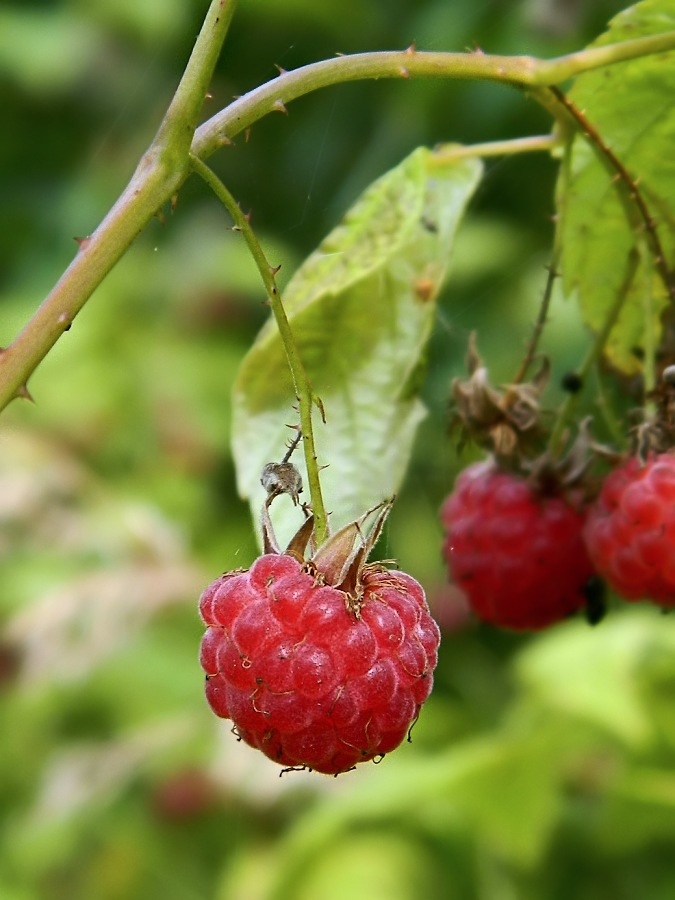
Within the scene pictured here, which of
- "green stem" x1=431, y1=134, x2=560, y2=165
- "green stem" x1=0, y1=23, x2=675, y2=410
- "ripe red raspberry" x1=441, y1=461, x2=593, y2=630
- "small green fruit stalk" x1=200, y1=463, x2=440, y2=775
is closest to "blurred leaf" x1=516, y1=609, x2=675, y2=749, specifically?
"ripe red raspberry" x1=441, y1=461, x2=593, y2=630

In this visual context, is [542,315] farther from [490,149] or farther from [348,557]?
[348,557]

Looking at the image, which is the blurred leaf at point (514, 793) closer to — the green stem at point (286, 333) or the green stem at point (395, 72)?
the green stem at point (286, 333)

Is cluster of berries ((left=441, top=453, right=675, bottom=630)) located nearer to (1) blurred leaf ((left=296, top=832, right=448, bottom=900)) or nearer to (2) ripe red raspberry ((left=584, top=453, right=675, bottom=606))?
(2) ripe red raspberry ((left=584, top=453, right=675, bottom=606))

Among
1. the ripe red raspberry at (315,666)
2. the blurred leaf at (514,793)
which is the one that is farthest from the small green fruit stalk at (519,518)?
the blurred leaf at (514,793)

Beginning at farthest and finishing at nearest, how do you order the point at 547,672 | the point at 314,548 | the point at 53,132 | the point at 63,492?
the point at 53,132 < the point at 63,492 < the point at 547,672 < the point at 314,548

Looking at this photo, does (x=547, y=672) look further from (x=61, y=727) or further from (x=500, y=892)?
(x=61, y=727)

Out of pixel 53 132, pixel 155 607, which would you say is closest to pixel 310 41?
pixel 53 132

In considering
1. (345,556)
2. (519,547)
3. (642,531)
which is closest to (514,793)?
(519,547)
